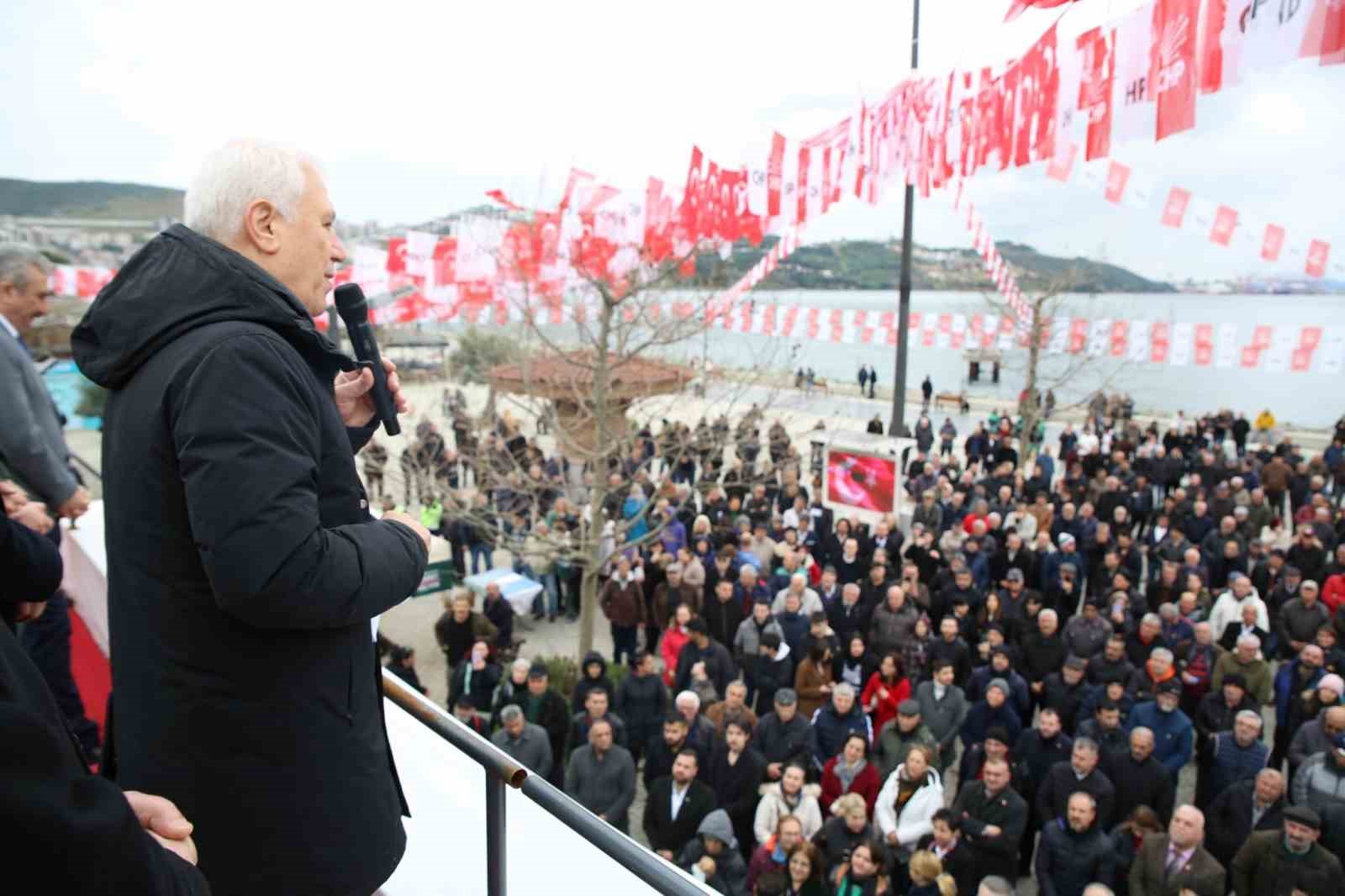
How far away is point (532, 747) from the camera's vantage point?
250 inches

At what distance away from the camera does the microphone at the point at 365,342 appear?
1602 mm

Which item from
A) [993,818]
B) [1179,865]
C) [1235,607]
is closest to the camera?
[1179,865]

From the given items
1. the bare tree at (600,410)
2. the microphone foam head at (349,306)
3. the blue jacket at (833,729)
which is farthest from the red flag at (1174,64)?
the microphone foam head at (349,306)

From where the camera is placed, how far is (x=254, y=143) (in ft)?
4.40

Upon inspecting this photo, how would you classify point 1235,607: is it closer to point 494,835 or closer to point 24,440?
point 494,835

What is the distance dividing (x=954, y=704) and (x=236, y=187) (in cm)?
700

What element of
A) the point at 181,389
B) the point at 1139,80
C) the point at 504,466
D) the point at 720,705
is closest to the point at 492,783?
the point at 181,389

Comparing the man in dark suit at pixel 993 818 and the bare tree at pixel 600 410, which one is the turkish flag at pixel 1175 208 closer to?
the bare tree at pixel 600 410

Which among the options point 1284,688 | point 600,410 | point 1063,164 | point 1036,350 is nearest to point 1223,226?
point 1063,164

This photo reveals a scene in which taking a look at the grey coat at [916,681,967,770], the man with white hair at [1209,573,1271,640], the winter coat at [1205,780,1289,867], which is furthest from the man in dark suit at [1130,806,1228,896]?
the man with white hair at [1209,573,1271,640]

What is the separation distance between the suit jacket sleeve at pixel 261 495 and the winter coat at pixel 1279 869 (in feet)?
19.1

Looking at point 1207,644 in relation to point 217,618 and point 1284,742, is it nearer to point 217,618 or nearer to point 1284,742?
point 1284,742

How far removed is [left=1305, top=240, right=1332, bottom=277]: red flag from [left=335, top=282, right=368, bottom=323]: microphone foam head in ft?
44.3

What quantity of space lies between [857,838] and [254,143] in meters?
5.39
